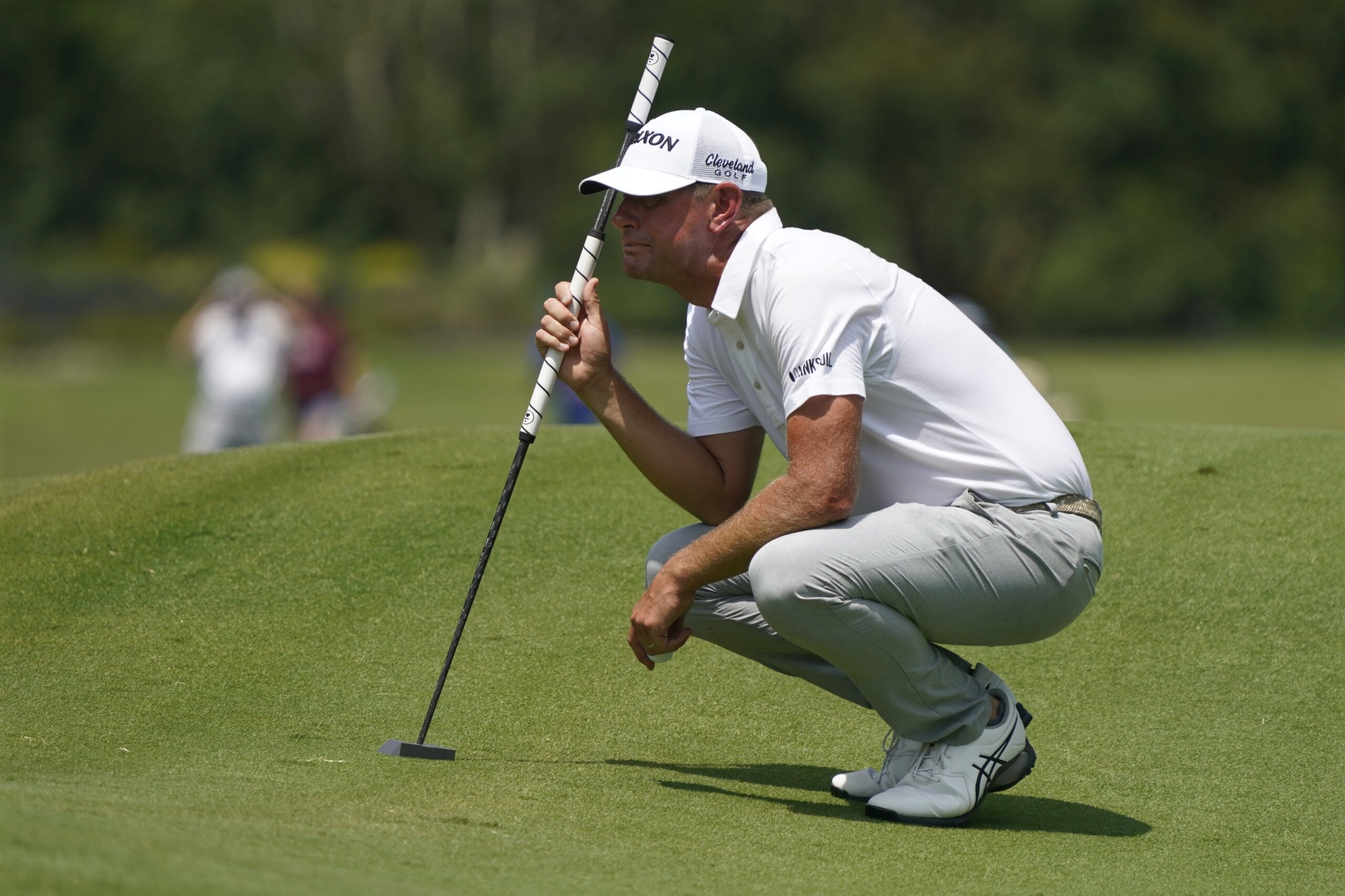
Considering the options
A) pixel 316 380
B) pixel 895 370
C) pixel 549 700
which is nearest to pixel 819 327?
pixel 895 370

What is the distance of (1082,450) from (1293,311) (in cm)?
3759

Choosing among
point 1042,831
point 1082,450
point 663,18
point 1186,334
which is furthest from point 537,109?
point 1042,831

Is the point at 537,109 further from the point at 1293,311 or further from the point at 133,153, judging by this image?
the point at 1293,311

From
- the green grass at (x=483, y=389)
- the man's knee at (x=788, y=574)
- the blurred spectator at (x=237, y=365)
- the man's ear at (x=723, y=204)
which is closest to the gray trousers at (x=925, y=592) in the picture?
the man's knee at (x=788, y=574)

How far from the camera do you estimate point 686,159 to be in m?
3.63

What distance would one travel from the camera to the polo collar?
141 inches

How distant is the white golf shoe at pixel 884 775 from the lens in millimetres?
3793

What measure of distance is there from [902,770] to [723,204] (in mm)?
1355

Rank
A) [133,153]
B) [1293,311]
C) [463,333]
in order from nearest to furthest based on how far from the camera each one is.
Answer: [463,333], [1293,311], [133,153]

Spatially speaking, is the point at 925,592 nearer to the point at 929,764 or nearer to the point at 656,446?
the point at 929,764

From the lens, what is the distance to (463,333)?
3647 centimetres

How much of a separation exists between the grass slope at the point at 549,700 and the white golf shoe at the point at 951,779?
89 millimetres

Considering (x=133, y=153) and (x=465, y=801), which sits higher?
(x=465, y=801)

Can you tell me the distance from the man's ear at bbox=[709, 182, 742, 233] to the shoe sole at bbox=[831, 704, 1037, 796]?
1.30 meters
